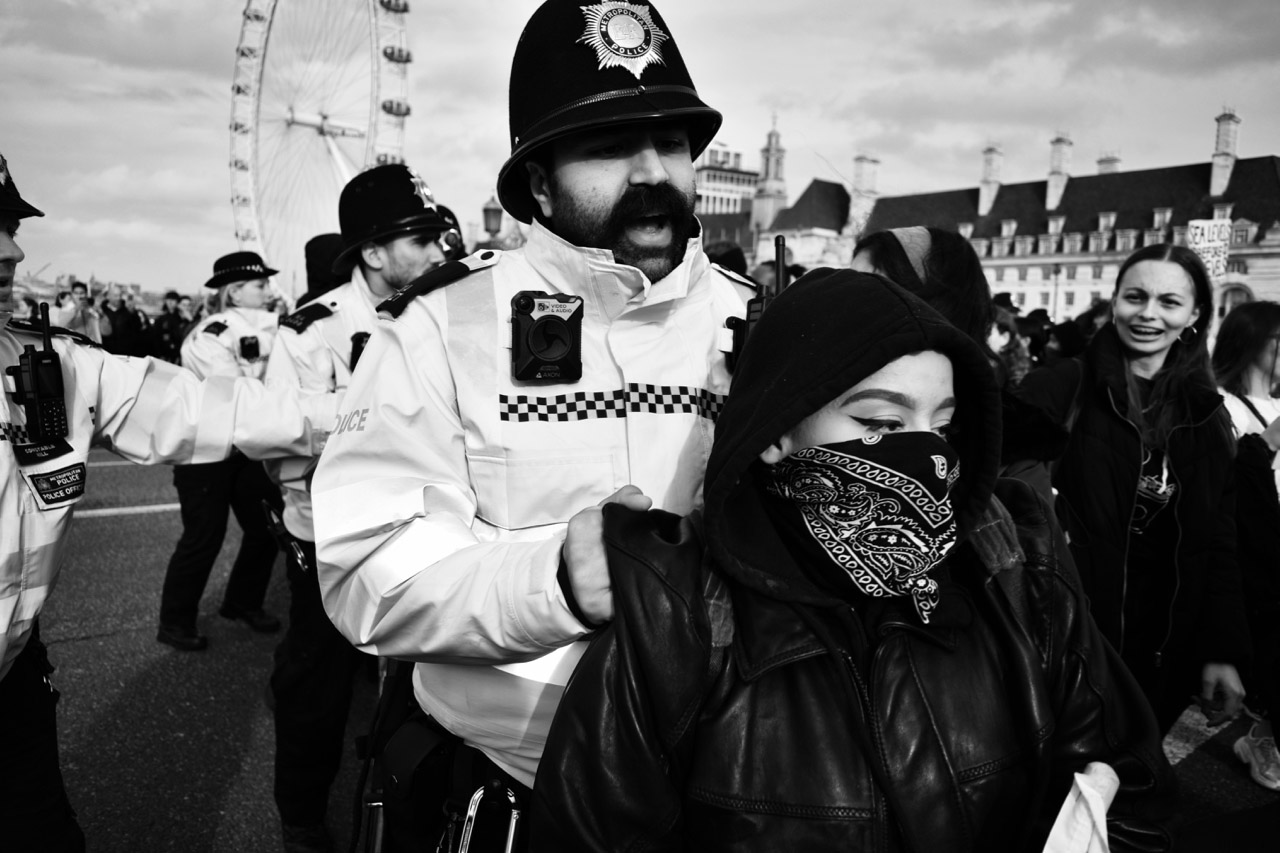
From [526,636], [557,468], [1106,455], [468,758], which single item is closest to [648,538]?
[526,636]

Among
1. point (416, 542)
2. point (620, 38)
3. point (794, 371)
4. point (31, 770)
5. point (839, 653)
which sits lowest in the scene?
point (31, 770)

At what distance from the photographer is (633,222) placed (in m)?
1.90

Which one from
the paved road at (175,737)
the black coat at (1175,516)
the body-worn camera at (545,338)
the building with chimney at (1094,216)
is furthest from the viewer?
the building with chimney at (1094,216)

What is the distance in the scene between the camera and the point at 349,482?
68.2 inches

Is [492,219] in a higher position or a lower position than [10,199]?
higher

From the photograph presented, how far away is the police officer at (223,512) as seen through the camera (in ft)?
17.1

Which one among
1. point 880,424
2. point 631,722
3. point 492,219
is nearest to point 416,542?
point 631,722

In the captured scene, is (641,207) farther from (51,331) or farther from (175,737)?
(175,737)

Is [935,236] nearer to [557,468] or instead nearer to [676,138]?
[676,138]

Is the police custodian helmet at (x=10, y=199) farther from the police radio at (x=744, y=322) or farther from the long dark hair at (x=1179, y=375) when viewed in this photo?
the long dark hair at (x=1179, y=375)

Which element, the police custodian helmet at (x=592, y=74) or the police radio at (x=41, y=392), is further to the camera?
the police radio at (x=41, y=392)

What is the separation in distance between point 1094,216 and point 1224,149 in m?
10.1

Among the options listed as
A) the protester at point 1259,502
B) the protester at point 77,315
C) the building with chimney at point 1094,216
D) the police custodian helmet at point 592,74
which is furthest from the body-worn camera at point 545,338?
the building with chimney at point 1094,216

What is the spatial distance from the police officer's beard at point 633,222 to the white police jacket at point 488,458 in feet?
0.14
